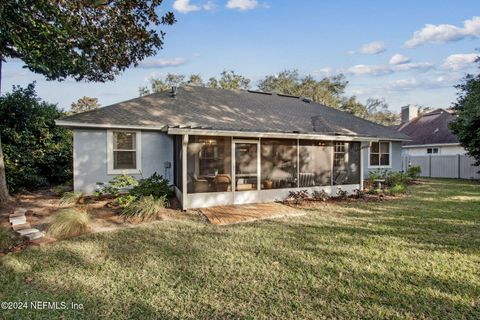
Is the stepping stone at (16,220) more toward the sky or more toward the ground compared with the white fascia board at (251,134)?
more toward the ground

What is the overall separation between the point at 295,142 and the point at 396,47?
43.8 feet

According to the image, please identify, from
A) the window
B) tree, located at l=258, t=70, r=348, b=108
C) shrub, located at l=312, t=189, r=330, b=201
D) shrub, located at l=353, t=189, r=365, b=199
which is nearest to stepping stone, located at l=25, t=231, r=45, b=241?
shrub, located at l=312, t=189, r=330, b=201

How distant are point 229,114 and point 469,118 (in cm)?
1276

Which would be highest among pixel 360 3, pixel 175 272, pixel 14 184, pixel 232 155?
pixel 360 3

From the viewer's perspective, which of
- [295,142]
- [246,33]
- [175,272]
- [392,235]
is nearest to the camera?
[175,272]

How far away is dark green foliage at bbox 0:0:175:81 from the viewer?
6.58 meters

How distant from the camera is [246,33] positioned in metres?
14.1

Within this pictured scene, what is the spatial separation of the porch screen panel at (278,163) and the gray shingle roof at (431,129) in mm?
16645

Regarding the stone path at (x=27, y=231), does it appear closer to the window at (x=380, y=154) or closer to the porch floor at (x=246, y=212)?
the porch floor at (x=246, y=212)

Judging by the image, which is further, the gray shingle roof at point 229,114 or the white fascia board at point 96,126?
the gray shingle roof at point 229,114

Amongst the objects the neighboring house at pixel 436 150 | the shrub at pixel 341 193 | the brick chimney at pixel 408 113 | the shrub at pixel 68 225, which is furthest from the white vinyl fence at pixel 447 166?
the shrub at pixel 68 225

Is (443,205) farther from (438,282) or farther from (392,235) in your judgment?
(438,282)

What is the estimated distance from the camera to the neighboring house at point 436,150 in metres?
17.7

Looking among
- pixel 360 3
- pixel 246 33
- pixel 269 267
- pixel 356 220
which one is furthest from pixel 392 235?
pixel 246 33
